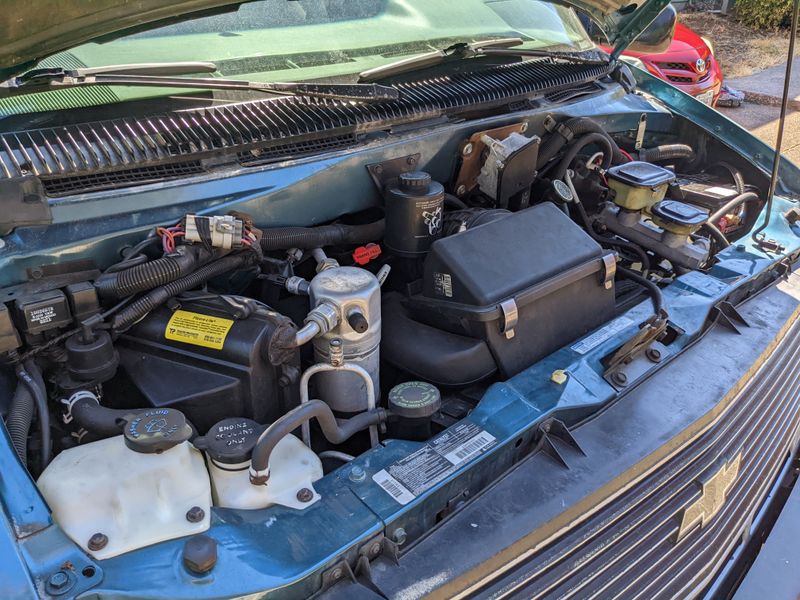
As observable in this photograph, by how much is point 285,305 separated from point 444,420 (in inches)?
20.9

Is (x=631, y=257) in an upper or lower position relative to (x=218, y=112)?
lower

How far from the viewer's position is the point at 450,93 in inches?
84.1

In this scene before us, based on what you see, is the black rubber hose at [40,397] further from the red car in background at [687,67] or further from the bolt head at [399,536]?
the red car in background at [687,67]

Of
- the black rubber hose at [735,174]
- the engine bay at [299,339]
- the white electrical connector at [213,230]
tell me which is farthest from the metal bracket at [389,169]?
the black rubber hose at [735,174]

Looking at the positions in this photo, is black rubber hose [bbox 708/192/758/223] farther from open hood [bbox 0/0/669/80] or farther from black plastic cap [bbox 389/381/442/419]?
open hood [bbox 0/0/669/80]

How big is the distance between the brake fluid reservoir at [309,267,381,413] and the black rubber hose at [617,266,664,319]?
76cm

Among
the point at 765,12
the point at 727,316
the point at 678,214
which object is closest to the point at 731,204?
the point at 678,214

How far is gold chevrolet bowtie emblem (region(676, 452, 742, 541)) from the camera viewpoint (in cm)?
154

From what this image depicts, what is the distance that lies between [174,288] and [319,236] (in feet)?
1.43

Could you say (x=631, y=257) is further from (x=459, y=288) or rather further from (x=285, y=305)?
(x=285, y=305)

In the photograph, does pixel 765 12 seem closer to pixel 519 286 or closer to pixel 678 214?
pixel 678 214

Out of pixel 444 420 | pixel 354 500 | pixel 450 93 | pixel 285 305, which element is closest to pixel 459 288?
pixel 444 420

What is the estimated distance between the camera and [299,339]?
146 centimetres

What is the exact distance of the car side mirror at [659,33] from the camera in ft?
9.21
